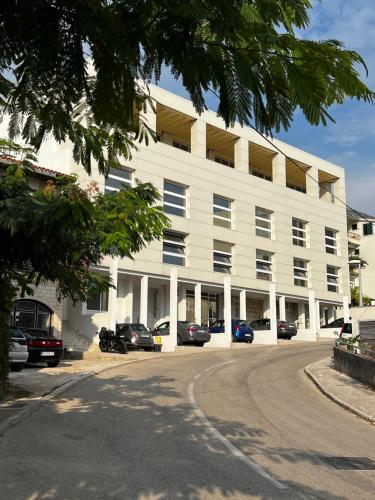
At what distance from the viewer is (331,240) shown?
5459 cm

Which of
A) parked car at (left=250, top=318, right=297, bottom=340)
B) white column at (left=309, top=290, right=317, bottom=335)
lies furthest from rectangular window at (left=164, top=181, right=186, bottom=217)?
white column at (left=309, top=290, right=317, bottom=335)

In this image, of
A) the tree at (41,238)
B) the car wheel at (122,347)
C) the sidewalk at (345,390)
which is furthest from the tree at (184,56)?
the car wheel at (122,347)

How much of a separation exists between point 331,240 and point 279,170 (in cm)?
1033

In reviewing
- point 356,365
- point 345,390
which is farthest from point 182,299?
point 345,390

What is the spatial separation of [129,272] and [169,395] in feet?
76.8

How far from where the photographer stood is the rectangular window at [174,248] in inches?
1550

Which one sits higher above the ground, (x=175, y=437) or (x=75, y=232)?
(x=75, y=232)

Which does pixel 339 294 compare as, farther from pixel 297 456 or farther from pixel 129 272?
pixel 297 456

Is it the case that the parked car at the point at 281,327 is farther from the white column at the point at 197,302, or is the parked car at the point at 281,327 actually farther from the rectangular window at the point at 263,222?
the rectangular window at the point at 263,222

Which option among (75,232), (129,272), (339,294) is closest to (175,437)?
(75,232)

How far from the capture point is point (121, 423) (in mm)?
9422

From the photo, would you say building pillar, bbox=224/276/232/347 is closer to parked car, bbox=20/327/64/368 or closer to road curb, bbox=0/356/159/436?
parked car, bbox=20/327/64/368

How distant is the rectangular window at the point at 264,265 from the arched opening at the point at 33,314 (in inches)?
857

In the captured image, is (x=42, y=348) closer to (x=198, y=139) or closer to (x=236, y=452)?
(x=236, y=452)
